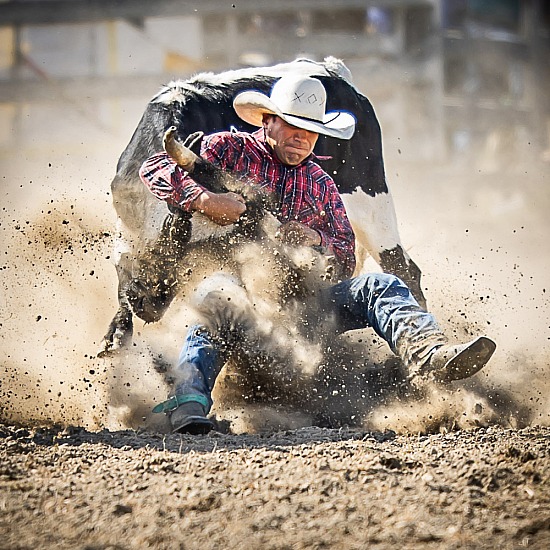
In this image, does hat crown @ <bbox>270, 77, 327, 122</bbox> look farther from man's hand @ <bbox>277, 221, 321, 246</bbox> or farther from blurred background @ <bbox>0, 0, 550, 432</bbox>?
blurred background @ <bbox>0, 0, 550, 432</bbox>

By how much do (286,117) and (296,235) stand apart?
0.45m

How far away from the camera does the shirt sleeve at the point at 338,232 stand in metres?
4.11

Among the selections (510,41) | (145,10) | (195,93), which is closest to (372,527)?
(195,93)

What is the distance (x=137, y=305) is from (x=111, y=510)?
5.52ft

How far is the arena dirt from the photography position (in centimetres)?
243

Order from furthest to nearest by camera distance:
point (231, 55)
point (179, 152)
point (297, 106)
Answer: point (231, 55), point (297, 106), point (179, 152)

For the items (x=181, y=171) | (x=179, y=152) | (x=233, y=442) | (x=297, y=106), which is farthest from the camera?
(x=297, y=106)

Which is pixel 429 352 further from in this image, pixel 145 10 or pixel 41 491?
pixel 145 10

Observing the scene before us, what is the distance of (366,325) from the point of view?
3.98m

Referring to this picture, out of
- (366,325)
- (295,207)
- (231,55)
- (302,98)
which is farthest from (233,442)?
(231,55)

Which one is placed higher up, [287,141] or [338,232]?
[287,141]

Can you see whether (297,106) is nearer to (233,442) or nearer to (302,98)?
(302,98)

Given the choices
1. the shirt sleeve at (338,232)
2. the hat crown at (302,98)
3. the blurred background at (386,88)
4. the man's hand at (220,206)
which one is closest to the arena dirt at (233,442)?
the shirt sleeve at (338,232)

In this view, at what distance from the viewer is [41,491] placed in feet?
8.80
